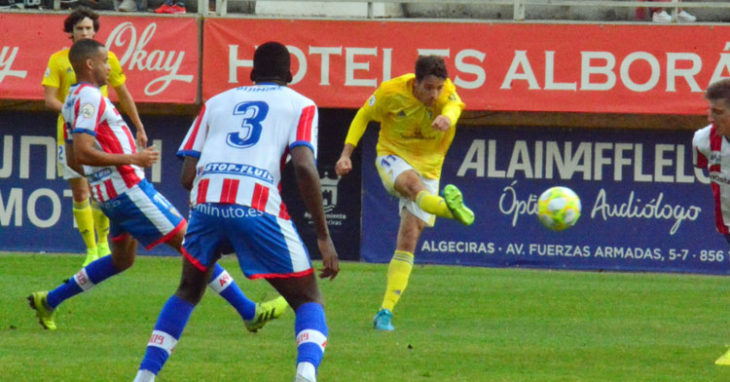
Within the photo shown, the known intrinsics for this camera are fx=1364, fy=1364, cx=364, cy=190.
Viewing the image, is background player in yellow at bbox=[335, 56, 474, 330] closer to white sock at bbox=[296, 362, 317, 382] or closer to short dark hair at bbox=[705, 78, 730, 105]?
short dark hair at bbox=[705, 78, 730, 105]

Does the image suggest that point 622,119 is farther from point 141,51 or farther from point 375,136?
point 141,51

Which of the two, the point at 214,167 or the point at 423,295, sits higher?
the point at 214,167

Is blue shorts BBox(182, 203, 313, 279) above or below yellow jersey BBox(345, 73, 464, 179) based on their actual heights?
above

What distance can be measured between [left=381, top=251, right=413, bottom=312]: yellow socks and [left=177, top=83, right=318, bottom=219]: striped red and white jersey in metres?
3.51

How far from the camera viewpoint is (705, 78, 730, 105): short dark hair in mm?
7969

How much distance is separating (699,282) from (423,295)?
4089 mm

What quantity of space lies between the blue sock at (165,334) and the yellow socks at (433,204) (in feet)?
10.3

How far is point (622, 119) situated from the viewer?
1770 centimetres

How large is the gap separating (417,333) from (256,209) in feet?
11.9

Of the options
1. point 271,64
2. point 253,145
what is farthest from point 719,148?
point 253,145

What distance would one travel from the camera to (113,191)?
29.1ft

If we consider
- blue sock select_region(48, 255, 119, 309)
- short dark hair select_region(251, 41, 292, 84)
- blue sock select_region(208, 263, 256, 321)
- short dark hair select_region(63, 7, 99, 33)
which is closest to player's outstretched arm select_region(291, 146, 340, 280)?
short dark hair select_region(251, 41, 292, 84)

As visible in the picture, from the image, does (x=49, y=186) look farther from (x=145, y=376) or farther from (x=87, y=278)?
(x=145, y=376)

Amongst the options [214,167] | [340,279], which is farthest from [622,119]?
[214,167]
